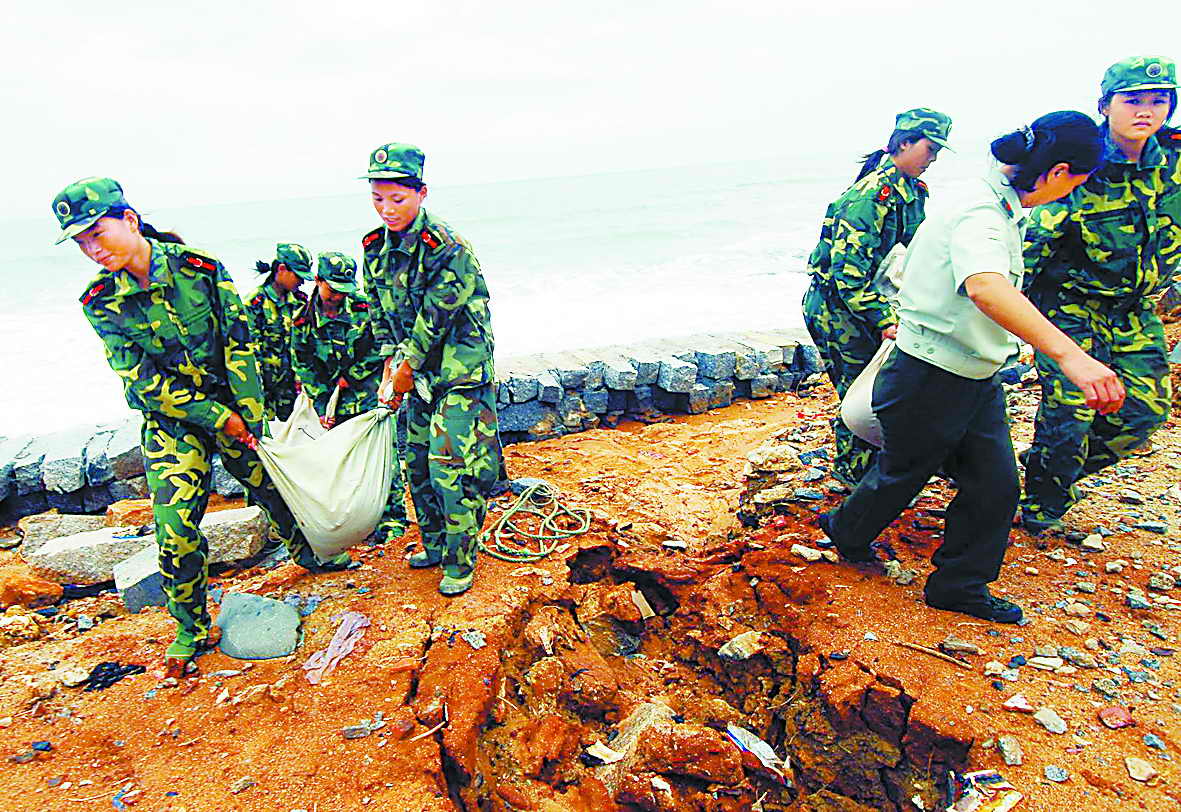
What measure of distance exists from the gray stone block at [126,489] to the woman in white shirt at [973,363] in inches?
207

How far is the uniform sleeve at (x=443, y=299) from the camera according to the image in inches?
127

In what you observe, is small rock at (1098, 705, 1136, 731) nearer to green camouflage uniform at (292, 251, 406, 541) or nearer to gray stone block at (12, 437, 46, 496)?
green camouflage uniform at (292, 251, 406, 541)

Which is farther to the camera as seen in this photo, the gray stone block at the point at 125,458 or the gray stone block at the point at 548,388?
the gray stone block at the point at 548,388

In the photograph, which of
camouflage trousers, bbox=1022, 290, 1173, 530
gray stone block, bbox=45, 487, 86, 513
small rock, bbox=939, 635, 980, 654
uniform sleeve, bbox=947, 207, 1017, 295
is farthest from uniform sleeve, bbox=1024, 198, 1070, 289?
gray stone block, bbox=45, 487, 86, 513

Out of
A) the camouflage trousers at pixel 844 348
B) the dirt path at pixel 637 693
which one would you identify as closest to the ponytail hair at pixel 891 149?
the camouflage trousers at pixel 844 348

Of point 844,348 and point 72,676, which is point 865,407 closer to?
point 844,348

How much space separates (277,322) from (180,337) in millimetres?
1765

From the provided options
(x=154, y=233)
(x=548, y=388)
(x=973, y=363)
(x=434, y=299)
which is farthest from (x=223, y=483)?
(x=973, y=363)

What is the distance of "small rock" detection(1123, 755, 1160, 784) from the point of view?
2.11 meters

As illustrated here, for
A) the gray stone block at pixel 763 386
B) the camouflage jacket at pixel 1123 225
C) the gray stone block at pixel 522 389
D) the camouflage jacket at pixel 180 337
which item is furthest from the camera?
the gray stone block at pixel 763 386

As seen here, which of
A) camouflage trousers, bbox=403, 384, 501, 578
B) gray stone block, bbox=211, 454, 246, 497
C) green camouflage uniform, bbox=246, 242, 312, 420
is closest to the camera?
camouflage trousers, bbox=403, 384, 501, 578

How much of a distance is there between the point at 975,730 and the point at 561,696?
4.86ft

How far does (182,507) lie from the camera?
9.78 feet

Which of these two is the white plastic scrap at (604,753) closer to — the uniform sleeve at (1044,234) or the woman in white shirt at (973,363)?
the woman in white shirt at (973,363)
